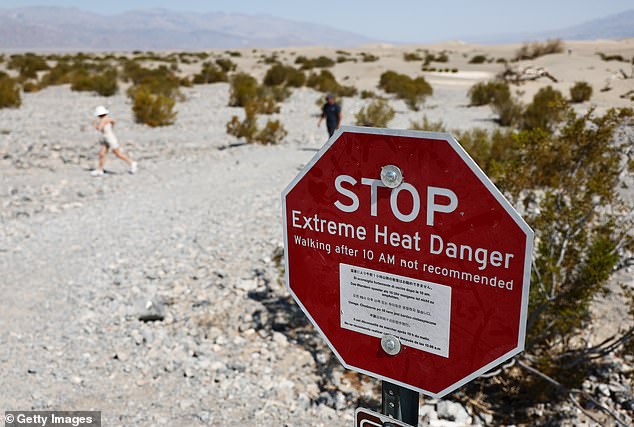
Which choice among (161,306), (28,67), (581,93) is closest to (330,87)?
(581,93)

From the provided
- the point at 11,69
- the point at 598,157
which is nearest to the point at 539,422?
the point at 598,157

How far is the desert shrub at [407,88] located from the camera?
64.7 feet

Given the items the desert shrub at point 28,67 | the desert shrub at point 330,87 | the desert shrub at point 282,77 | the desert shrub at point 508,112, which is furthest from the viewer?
the desert shrub at point 28,67

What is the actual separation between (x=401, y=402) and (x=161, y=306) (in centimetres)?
370

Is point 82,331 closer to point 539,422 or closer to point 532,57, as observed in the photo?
point 539,422

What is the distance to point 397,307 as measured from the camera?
4.61ft

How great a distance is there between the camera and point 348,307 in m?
1.51

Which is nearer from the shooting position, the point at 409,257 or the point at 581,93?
the point at 409,257

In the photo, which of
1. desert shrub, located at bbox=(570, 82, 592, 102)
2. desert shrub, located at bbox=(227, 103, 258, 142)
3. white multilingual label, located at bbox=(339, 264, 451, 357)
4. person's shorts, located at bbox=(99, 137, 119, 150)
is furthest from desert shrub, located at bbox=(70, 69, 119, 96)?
white multilingual label, located at bbox=(339, 264, 451, 357)

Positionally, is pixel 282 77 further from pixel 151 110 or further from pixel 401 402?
pixel 401 402

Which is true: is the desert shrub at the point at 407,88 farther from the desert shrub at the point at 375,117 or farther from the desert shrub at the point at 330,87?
the desert shrub at the point at 375,117

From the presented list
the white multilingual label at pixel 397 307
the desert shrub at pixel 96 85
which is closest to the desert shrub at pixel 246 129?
the desert shrub at pixel 96 85

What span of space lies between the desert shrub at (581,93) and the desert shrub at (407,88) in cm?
509

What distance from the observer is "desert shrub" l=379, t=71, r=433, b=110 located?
19734 mm
